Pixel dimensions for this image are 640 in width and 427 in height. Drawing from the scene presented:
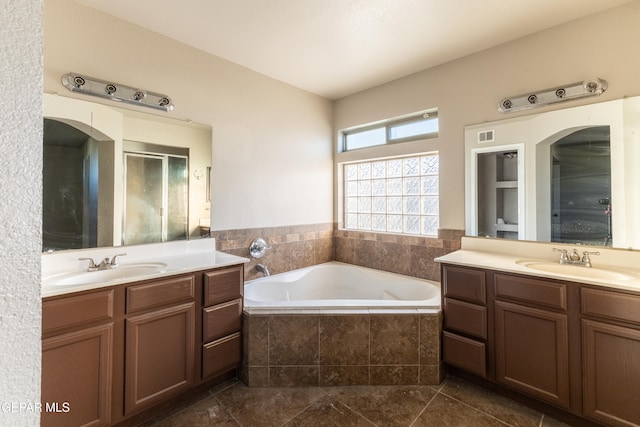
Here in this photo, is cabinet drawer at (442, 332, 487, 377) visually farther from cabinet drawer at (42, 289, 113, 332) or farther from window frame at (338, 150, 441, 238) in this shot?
cabinet drawer at (42, 289, 113, 332)

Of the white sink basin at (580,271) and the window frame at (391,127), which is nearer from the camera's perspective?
the white sink basin at (580,271)

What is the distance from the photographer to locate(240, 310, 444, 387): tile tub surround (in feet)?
6.56

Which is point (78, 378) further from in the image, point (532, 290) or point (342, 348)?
point (532, 290)

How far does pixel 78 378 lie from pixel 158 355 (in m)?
0.36

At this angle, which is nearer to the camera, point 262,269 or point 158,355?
point 158,355

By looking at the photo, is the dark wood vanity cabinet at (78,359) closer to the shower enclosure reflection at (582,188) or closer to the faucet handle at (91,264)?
the faucet handle at (91,264)

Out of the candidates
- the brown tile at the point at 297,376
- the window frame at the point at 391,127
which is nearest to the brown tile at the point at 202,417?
the brown tile at the point at 297,376

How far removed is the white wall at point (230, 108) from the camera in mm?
1841

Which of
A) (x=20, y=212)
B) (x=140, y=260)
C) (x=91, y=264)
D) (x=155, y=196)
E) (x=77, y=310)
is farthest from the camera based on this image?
(x=155, y=196)

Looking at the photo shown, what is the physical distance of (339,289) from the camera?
10.3ft

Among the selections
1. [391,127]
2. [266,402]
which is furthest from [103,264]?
[391,127]

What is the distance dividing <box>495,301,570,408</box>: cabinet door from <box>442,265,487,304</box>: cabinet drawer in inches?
4.8

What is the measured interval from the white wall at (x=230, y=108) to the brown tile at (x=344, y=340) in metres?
1.25

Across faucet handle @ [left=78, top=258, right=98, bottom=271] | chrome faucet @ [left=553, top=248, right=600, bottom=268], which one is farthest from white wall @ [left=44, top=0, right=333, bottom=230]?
chrome faucet @ [left=553, top=248, right=600, bottom=268]
